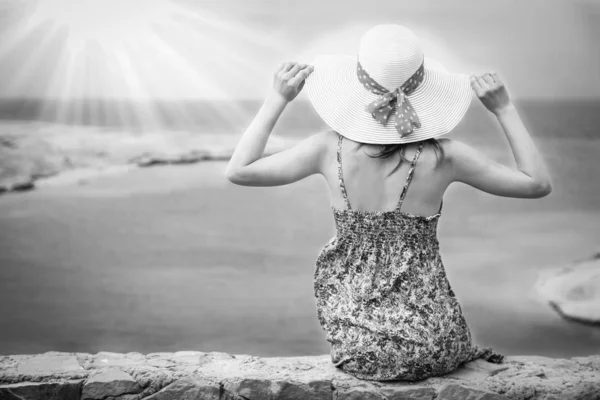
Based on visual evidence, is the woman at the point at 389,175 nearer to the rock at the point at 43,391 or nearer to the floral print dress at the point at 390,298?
the floral print dress at the point at 390,298

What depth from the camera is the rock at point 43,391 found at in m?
1.99

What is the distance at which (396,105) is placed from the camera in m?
1.78

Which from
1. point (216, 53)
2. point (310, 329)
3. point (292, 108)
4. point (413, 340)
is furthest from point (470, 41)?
point (413, 340)

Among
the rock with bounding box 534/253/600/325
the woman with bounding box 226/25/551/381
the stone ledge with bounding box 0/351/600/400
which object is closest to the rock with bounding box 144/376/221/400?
the stone ledge with bounding box 0/351/600/400

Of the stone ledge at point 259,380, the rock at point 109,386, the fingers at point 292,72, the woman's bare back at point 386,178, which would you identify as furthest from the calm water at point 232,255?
the fingers at point 292,72

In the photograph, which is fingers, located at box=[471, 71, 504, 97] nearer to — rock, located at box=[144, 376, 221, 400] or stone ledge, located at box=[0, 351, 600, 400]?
stone ledge, located at box=[0, 351, 600, 400]

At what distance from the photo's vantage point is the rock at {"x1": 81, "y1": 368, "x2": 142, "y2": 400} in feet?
6.44

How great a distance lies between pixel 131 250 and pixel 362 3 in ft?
5.76

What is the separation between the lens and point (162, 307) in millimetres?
3666

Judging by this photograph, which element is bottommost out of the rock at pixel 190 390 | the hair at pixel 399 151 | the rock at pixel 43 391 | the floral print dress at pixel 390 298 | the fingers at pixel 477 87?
the rock at pixel 43 391

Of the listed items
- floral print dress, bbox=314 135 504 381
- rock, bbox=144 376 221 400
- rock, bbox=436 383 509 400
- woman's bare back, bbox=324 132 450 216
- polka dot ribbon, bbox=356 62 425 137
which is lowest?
rock, bbox=144 376 221 400

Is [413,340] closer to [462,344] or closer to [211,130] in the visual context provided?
[462,344]

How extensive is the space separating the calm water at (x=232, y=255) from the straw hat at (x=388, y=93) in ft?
6.59

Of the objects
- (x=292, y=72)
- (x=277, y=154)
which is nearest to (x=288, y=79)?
(x=292, y=72)
